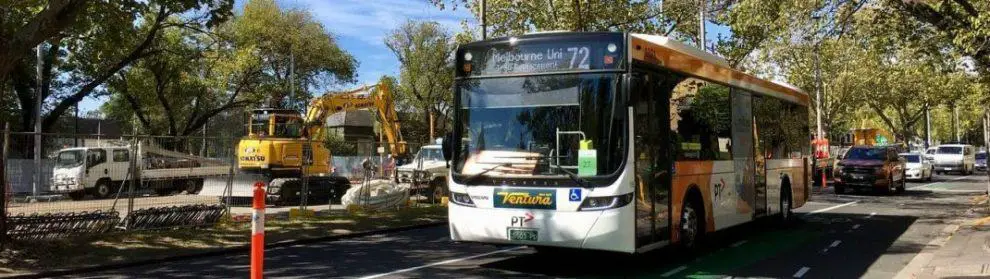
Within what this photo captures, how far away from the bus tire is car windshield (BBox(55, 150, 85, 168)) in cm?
1154

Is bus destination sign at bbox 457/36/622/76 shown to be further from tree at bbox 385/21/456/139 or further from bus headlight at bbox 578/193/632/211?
tree at bbox 385/21/456/139

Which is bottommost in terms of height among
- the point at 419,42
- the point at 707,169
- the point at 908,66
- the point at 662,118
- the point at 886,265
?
the point at 886,265

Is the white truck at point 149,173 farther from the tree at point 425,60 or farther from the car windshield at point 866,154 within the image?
the tree at point 425,60

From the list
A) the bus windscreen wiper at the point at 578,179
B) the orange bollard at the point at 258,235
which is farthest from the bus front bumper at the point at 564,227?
the orange bollard at the point at 258,235

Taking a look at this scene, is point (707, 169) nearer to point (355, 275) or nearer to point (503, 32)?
point (355, 275)

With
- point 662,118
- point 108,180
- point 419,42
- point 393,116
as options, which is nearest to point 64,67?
point 393,116

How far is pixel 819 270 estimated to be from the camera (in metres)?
9.92

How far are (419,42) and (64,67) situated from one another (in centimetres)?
2700

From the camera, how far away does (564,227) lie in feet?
28.2

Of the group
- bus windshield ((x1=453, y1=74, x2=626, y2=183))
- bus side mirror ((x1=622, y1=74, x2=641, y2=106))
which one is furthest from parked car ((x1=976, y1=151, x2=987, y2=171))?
bus windshield ((x1=453, y1=74, x2=626, y2=183))

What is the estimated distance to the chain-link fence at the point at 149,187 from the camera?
41.5 feet

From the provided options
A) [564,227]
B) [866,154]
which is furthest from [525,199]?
[866,154]

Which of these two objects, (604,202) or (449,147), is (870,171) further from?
(449,147)

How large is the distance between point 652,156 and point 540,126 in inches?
58.6
